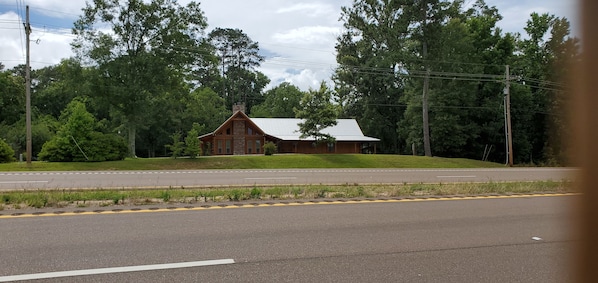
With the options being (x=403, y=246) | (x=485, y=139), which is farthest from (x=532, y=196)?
(x=485, y=139)

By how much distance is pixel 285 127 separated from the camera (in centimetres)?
5706

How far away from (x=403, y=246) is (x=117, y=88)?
31.5 meters

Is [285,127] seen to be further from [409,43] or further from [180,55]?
[180,55]

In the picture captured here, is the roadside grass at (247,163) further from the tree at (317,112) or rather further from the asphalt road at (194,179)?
the asphalt road at (194,179)

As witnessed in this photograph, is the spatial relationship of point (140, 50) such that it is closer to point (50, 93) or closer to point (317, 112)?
point (317, 112)

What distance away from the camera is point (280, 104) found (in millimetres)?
81062

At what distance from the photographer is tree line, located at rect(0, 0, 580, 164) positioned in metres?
34.5

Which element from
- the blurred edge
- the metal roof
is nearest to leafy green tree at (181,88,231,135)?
the metal roof

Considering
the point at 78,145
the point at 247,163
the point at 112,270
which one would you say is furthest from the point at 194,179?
the point at 78,145

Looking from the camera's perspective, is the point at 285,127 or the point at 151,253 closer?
the point at 151,253

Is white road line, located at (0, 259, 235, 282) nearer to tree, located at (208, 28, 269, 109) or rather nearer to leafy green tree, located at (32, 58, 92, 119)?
leafy green tree, located at (32, 58, 92, 119)

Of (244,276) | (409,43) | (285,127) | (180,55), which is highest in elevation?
(409,43)

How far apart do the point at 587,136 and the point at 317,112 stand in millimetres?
38819

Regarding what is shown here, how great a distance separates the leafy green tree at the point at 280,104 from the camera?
7962 cm
